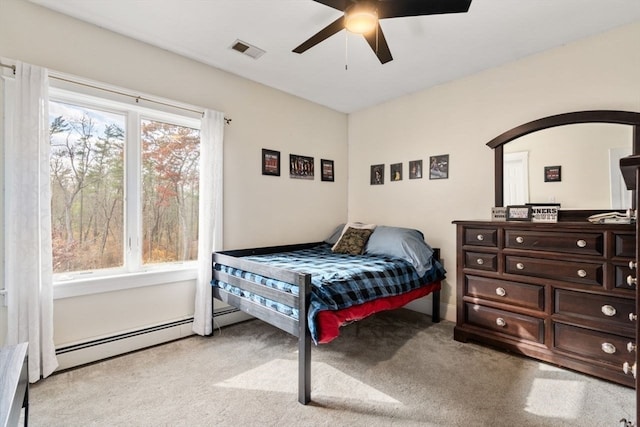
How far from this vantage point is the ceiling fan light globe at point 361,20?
1722 millimetres

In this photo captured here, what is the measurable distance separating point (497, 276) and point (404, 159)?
173 cm

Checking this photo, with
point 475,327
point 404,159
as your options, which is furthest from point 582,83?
point 475,327

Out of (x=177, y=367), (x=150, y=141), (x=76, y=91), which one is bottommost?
(x=177, y=367)

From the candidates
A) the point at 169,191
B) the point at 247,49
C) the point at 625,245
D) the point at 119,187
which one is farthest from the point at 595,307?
the point at 119,187

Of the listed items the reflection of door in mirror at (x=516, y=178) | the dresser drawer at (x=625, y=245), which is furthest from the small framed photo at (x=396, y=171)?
the dresser drawer at (x=625, y=245)

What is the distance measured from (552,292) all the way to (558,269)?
173 millimetres

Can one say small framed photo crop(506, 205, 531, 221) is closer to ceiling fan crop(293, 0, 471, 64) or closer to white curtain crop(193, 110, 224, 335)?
ceiling fan crop(293, 0, 471, 64)

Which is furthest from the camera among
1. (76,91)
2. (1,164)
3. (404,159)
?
(404,159)

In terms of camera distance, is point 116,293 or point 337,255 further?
point 337,255

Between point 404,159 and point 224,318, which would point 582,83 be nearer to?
point 404,159

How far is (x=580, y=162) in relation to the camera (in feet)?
8.09

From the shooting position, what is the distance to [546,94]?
2654 mm

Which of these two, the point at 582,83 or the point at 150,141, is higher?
the point at 582,83

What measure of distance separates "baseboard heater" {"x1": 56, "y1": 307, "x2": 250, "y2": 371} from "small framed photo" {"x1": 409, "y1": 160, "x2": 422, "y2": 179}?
2.53 m
